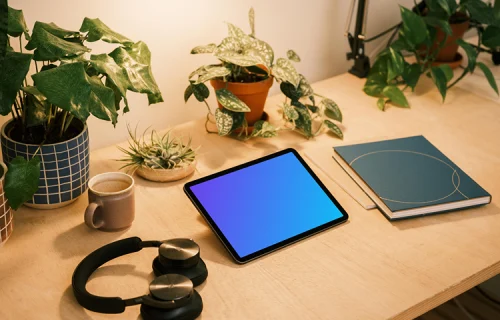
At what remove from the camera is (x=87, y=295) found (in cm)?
98

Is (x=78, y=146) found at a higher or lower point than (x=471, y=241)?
higher

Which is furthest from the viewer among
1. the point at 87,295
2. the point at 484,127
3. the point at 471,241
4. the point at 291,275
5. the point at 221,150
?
the point at 484,127

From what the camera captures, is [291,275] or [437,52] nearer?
[291,275]

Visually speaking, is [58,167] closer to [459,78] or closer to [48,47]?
[48,47]

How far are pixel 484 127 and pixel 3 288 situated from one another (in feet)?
3.71

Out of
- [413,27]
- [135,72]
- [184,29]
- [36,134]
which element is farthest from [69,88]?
[413,27]

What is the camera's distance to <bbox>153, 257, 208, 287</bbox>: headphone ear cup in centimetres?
105

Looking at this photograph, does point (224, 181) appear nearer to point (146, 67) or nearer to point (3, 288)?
point (146, 67)

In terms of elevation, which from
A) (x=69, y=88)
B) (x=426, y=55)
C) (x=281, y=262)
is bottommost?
(x=281, y=262)

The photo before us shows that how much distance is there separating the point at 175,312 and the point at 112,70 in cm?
40

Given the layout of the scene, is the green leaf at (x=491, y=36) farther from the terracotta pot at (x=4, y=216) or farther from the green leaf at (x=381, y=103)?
the terracotta pot at (x=4, y=216)

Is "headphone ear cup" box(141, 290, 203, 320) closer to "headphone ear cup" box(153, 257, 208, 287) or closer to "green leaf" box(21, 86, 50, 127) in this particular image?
"headphone ear cup" box(153, 257, 208, 287)

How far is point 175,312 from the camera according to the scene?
963 millimetres

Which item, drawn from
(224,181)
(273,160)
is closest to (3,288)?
(224,181)
